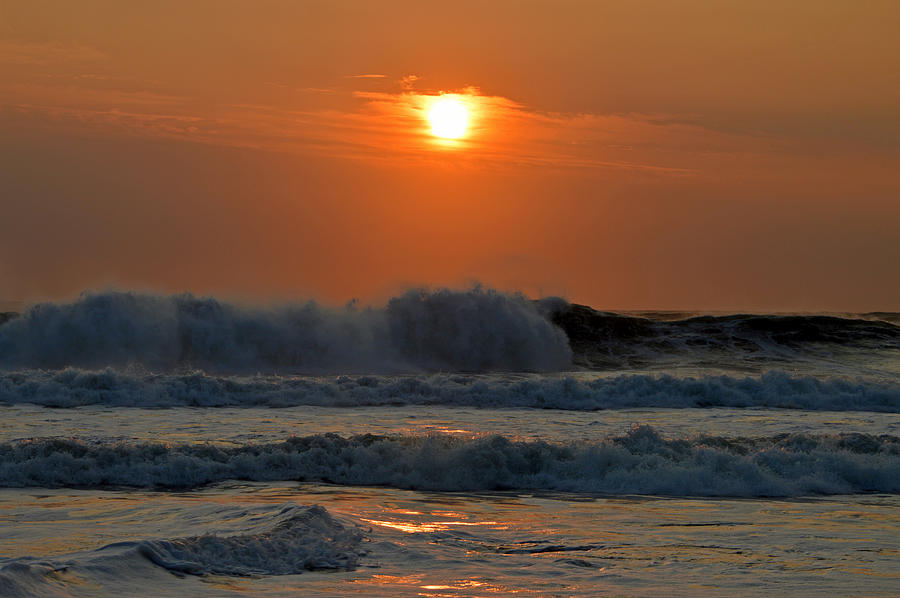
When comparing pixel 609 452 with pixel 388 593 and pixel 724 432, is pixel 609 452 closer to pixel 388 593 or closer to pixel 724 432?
pixel 724 432

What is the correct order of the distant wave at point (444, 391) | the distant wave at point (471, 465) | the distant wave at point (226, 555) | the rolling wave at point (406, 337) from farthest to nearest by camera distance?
the rolling wave at point (406, 337) → the distant wave at point (444, 391) → the distant wave at point (471, 465) → the distant wave at point (226, 555)

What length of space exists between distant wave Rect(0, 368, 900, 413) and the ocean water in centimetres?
6

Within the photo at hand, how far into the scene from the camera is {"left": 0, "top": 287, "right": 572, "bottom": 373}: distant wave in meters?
24.9

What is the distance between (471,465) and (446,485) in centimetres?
48

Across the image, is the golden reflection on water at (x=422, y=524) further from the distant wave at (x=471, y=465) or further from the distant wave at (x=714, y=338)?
the distant wave at (x=714, y=338)

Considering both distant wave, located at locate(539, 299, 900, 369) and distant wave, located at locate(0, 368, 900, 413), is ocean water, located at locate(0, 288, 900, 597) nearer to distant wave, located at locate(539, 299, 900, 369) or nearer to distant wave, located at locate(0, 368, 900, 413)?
distant wave, located at locate(0, 368, 900, 413)

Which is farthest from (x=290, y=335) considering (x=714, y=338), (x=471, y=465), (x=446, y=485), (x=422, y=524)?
(x=422, y=524)

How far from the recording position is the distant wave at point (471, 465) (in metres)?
10.1

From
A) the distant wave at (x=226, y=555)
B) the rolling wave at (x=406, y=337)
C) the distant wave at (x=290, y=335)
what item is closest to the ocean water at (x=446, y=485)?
the distant wave at (x=226, y=555)

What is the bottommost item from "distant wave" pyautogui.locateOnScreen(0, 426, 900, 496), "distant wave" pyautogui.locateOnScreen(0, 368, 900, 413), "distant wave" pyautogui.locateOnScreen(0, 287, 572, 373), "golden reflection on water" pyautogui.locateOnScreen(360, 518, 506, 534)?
"golden reflection on water" pyautogui.locateOnScreen(360, 518, 506, 534)

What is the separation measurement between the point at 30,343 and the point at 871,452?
70.6 ft

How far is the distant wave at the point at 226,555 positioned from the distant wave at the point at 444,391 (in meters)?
9.74

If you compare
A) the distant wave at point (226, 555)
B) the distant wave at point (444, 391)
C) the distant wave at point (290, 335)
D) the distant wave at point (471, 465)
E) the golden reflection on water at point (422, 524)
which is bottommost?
the distant wave at point (226, 555)

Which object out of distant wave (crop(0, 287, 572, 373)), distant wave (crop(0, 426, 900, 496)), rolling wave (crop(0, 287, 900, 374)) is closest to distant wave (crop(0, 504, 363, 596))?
distant wave (crop(0, 426, 900, 496))
